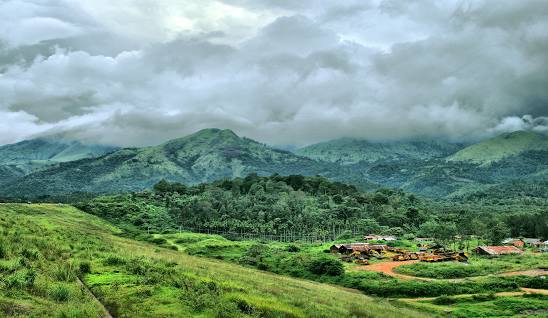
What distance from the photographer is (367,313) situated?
34.8 metres

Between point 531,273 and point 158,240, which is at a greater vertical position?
point 158,240

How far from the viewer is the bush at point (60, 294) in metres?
20.7

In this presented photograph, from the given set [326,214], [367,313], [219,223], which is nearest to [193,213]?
[219,223]

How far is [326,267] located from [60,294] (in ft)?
→ 218

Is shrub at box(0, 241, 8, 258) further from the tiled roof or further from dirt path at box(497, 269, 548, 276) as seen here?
the tiled roof

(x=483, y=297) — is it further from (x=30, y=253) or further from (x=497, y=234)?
(x=497, y=234)

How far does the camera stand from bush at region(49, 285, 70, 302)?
2066 centimetres

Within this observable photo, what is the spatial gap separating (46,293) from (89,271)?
26.3ft

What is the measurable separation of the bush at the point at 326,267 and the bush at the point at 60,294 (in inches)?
2575

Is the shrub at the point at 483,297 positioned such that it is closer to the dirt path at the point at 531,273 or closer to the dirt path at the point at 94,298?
the dirt path at the point at 531,273

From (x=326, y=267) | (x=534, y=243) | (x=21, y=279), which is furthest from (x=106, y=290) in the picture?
(x=534, y=243)

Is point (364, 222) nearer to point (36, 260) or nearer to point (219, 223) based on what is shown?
point (219, 223)

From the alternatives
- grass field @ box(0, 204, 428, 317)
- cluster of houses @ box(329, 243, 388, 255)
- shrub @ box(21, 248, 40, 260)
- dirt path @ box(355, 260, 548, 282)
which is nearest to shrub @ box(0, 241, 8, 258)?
grass field @ box(0, 204, 428, 317)

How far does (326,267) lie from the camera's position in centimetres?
8294
